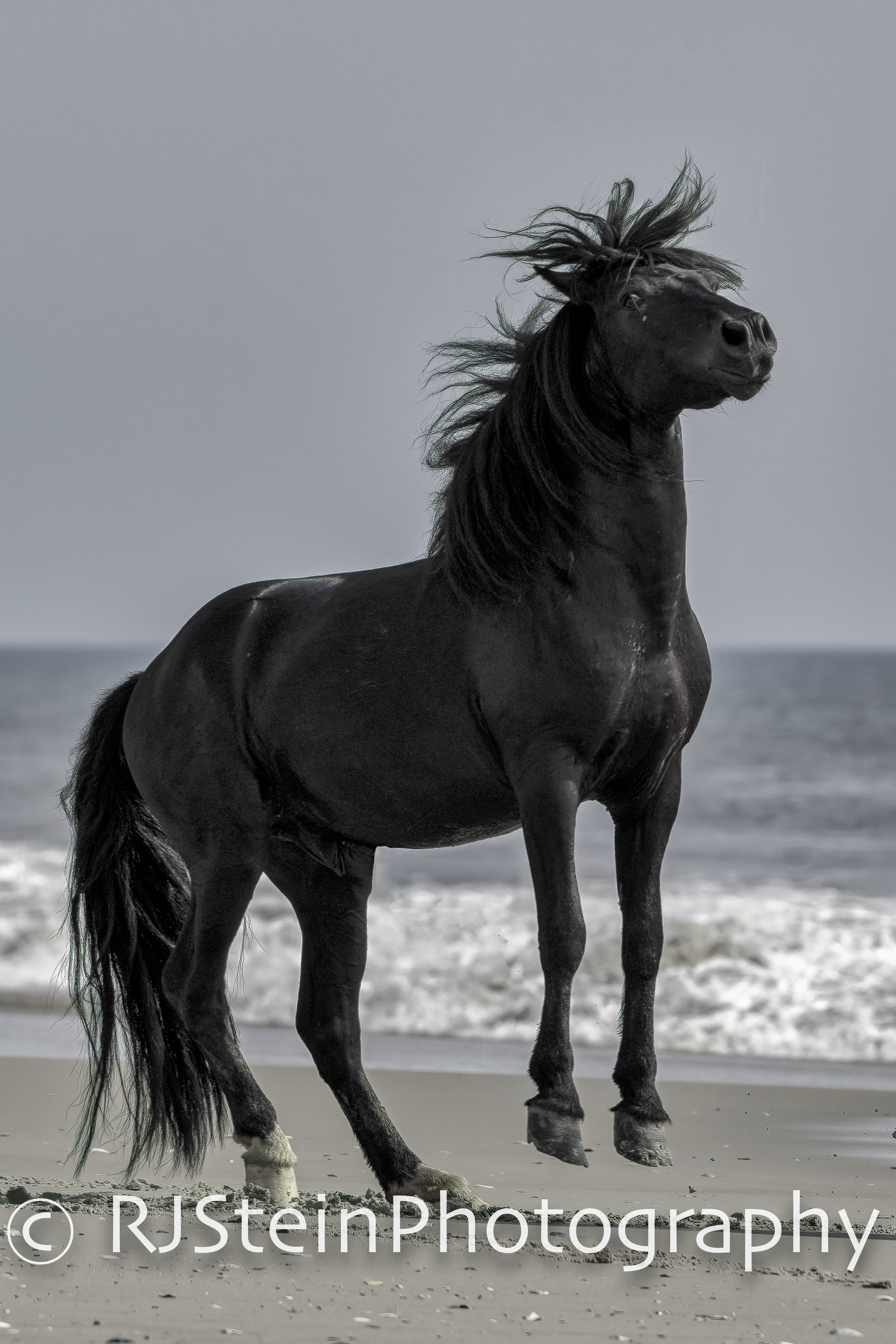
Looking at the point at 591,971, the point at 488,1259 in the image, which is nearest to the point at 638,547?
the point at 488,1259

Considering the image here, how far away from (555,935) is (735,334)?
1.27 metres

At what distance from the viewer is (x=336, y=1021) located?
416 centimetres

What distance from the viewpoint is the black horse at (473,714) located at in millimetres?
3387

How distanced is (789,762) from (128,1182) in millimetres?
15730

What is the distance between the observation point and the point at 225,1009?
4082 millimetres

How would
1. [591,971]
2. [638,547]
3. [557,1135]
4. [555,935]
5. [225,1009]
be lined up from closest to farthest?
[557,1135], [555,935], [638,547], [225,1009], [591,971]

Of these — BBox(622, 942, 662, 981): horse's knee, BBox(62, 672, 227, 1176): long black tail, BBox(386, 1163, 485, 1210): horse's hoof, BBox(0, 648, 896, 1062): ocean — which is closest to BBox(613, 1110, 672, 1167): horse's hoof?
BBox(622, 942, 662, 981): horse's knee

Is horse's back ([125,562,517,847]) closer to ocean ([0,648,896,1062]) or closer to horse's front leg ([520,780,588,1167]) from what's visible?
horse's front leg ([520,780,588,1167])

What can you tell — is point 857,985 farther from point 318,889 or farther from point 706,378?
point 706,378

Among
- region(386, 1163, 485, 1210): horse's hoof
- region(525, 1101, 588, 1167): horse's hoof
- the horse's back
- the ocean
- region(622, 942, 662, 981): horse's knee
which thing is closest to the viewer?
region(525, 1101, 588, 1167): horse's hoof

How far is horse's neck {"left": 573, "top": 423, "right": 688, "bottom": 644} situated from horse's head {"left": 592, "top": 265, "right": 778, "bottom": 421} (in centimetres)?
14

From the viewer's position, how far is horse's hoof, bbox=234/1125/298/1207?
13.1ft

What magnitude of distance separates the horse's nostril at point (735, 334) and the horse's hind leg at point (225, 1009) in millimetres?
1734

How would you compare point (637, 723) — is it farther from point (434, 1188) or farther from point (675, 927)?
point (675, 927)
